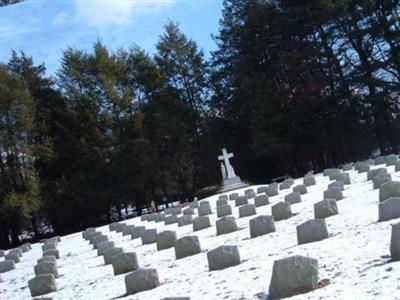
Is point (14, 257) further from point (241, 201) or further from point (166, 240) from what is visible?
point (166, 240)

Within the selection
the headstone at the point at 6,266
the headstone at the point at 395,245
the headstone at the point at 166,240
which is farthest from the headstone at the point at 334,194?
the headstone at the point at 6,266

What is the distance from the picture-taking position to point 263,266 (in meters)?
7.54

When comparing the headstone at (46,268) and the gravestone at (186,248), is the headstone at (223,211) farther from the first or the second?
the gravestone at (186,248)

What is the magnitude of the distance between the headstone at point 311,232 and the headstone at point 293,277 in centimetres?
246

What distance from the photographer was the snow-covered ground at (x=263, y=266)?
5734 mm

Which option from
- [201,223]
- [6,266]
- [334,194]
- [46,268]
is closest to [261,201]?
[201,223]

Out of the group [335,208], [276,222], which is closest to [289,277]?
[335,208]

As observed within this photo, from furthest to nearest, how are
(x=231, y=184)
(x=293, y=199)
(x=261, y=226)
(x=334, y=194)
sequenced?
(x=231, y=184)
(x=293, y=199)
(x=334, y=194)
(x=261, y=226)

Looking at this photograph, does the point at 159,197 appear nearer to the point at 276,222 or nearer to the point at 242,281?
the point at 276,222

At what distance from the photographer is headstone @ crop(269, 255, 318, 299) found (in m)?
5.88

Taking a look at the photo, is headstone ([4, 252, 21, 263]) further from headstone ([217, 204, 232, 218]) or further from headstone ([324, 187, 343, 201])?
headstone ([324, 187, 343, 201])

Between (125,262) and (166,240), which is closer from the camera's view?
(125,262)

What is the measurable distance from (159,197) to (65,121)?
29.4 feet

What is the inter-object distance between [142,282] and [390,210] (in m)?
3.87
